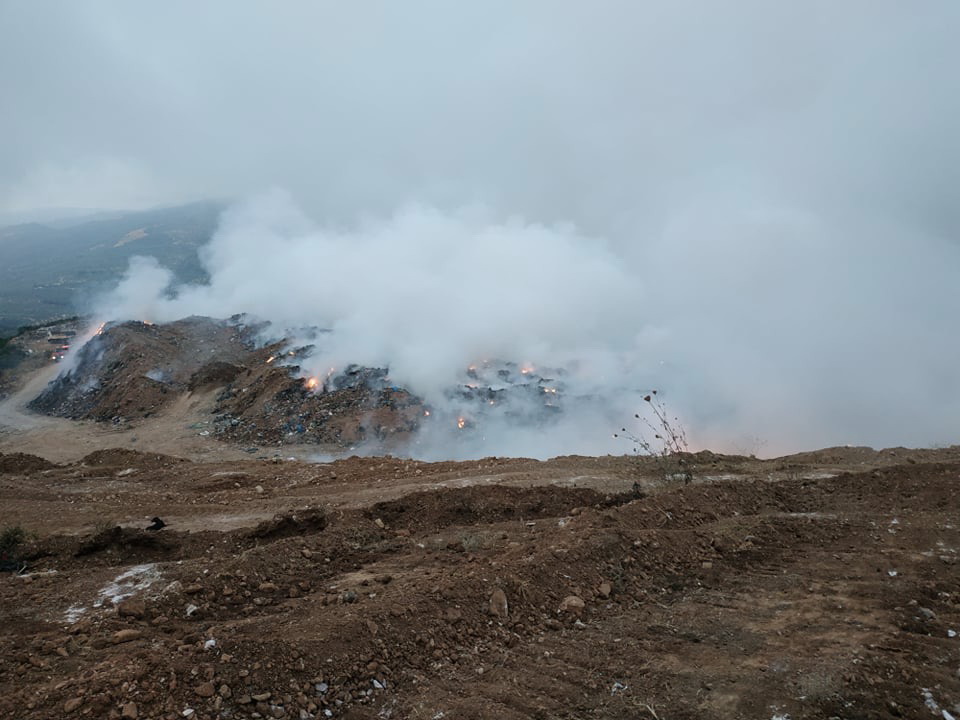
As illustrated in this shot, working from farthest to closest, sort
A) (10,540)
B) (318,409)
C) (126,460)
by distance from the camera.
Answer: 1. (318,409)
2. (126,460)
3. (10,540)

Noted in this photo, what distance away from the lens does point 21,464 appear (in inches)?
480

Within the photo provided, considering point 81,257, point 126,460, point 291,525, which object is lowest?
point 291,525

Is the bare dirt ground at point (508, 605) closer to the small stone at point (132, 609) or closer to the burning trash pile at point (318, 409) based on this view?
the small stone at point (132, 609)

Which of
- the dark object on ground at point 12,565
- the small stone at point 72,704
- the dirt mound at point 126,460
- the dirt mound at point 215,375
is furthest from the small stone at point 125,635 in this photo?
the dirt mound at point 215,375

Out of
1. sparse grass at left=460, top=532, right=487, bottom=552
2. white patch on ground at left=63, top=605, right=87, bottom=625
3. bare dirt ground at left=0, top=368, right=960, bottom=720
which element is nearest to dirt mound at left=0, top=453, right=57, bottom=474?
bare dirt ground at left=0, top=368, right=960, bottom=720

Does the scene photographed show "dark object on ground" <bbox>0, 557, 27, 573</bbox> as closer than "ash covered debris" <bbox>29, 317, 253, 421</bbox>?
Yes

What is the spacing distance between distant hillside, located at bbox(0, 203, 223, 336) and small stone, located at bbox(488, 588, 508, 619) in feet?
175

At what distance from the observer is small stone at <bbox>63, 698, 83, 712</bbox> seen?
10.2 ft

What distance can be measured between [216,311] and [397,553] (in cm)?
4253

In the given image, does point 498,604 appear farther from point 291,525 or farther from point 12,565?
point 12,565

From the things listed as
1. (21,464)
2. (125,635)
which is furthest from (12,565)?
(21,464)

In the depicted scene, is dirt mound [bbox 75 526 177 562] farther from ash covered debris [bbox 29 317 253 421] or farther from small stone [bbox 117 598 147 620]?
ash covered debris [bbox 29 317 253 421]

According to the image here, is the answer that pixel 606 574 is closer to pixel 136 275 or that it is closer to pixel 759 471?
pixel 759 471

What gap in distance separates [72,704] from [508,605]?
3037 mm
